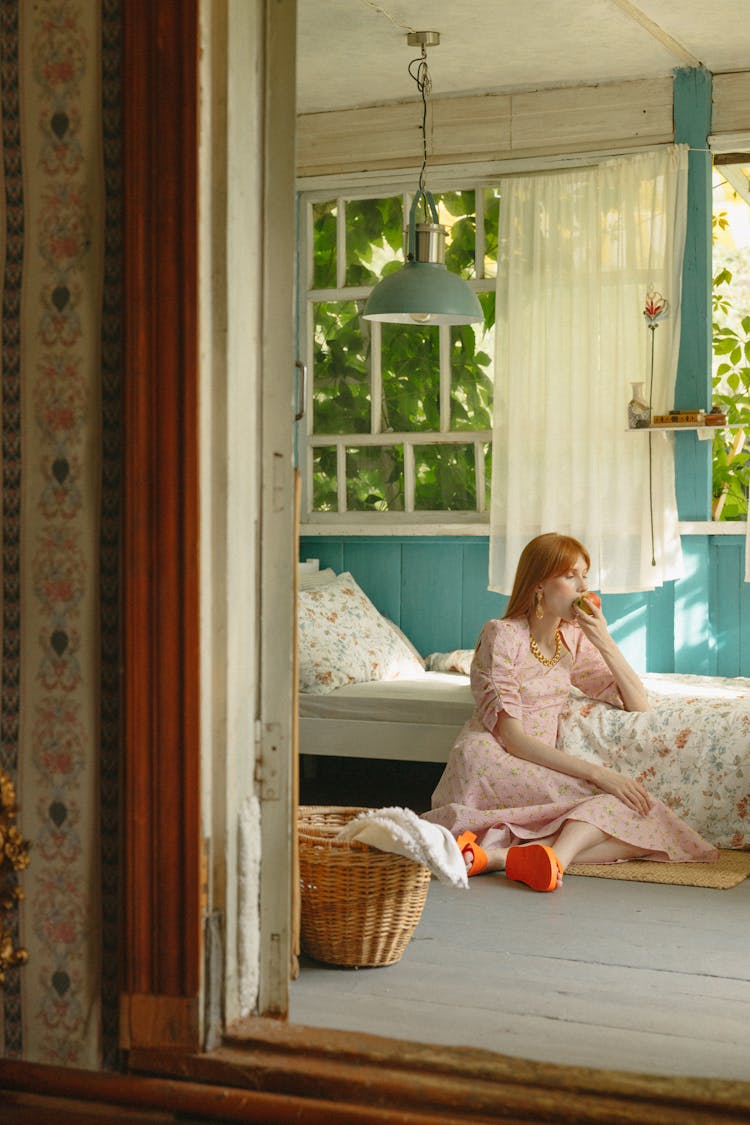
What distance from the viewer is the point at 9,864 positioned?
91.2 inches

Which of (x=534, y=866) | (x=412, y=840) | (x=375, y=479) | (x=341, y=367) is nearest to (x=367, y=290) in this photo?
(x=341, y=367)

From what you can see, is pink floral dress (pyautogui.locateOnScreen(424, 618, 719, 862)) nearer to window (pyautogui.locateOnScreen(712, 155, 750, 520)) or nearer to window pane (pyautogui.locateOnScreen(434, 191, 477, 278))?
window (pyautogui.locateOnScreen(712, 155, 750, 520))

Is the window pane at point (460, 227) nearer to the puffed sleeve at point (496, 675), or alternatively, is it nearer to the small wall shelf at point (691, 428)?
the small wall shelf at point (691, 428)

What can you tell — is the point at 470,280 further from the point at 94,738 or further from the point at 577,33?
the point at 94,738

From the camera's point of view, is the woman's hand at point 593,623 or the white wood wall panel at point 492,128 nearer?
the woman's hand at point 593,623

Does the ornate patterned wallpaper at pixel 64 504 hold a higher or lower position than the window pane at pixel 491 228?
lower

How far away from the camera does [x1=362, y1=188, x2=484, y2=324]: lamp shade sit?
5.02 m

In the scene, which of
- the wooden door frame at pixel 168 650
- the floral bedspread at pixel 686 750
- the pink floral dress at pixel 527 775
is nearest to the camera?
the wooden door frame at pixel 168 650

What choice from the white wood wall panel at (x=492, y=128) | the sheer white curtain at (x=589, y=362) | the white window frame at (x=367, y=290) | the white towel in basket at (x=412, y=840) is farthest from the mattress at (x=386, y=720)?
the white wood wall panel at (x=492, y=128)

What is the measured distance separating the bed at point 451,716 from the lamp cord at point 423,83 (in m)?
1.84

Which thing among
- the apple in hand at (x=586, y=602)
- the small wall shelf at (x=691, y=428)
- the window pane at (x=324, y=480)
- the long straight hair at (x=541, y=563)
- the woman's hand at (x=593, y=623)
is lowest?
the woman's hand at (x=593, y=623)

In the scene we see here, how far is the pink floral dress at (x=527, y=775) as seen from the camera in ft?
14.3

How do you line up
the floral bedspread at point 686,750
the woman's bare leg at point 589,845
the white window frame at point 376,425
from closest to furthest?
the woman's bare leg at point 589,845, the floral bedspread at point 686,750, the white window frame at point 376,425

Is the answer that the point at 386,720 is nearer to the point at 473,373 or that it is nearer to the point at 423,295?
the point at 423,295
